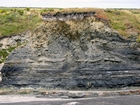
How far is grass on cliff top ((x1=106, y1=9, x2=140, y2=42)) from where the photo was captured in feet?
246

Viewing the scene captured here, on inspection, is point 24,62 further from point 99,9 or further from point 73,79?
point 99,9

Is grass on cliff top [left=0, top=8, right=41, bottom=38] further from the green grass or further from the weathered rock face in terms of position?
the green grass

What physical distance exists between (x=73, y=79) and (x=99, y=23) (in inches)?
420

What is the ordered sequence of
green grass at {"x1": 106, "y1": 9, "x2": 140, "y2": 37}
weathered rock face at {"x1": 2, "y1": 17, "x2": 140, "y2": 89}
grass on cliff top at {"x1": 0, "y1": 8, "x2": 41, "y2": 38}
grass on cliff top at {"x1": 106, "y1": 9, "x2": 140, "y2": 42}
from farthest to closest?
grass on cliff top at {"x1": 0, "y1": 8, "x2": 41, "y2": 38} < green grass at {"x1": 106, "y1": 9, "x2": 140, "y2": 37} < grass on cliff top at {"x1": 106, "y1": 9, "x2": 140, "y2": 42} < weathered rock face at {"x1": 2, "y1": 17, "x2": 140, "y2": 89}

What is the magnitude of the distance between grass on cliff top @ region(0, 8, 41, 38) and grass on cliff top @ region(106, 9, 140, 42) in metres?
19.4

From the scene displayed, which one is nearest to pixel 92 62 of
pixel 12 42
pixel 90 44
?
pixel 90 44

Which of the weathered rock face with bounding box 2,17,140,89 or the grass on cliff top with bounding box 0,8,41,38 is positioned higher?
the grass on cliff top with bounding box 0,8,41,38

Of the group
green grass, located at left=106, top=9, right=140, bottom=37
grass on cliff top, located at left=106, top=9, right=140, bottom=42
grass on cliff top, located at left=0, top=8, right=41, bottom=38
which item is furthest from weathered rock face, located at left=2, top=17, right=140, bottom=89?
grass on cliff top, located at left=0, top=8, right=41, bottom=38

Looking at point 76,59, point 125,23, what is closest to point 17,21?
point 76,59

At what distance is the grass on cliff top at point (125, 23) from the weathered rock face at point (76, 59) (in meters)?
2.34

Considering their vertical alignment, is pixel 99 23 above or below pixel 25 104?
above

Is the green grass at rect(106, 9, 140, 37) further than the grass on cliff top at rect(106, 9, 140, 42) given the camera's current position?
Yes

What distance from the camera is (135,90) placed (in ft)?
228

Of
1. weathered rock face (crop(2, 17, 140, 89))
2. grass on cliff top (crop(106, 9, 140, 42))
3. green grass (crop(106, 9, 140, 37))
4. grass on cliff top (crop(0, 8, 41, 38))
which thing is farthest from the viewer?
grass on cliff top (crop(0, 8, 41, 38))
